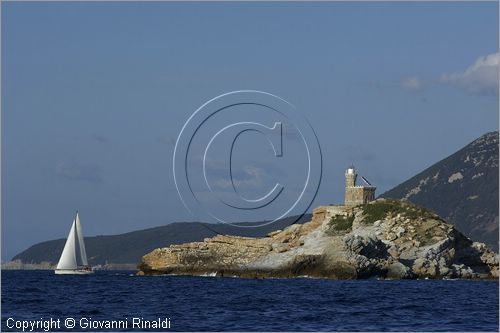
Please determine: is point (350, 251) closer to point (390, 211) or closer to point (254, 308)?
point (390, 211)

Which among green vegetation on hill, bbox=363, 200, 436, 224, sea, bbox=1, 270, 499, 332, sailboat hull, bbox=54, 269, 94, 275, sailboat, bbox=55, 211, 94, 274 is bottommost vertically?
sailboat hull, bbox=54, 269, 94, 275

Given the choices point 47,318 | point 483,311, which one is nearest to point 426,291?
Answer: point 483,311

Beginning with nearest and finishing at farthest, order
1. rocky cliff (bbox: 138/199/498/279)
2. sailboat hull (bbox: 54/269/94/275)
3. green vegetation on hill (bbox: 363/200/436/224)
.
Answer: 1. rocky cliff (bbox: 138/199/498/279)
2. green vegetation on hill (bbox: 363/200/436/224)
3. sailboat hull (bbox: 54/269/94/275)

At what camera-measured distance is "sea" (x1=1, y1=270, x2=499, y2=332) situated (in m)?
59.0

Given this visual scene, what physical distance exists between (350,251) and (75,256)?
135ft

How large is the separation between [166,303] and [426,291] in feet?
90.7

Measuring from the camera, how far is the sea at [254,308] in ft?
193

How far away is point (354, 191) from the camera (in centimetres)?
15038

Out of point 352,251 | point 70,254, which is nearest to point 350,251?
point 352,251

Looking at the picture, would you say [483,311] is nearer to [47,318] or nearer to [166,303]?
[166,303]

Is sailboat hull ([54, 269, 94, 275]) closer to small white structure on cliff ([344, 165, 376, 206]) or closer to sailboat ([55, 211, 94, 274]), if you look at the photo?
sailboat ([55, 211, 94, 274])

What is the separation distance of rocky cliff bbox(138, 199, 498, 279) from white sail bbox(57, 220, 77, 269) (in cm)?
944

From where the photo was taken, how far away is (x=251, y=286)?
101 metres

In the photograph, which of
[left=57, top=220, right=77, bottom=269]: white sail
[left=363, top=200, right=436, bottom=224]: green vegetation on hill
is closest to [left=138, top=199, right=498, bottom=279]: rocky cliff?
[left=363, top=200, right=436, bottom=224]: green vegetation on hill
